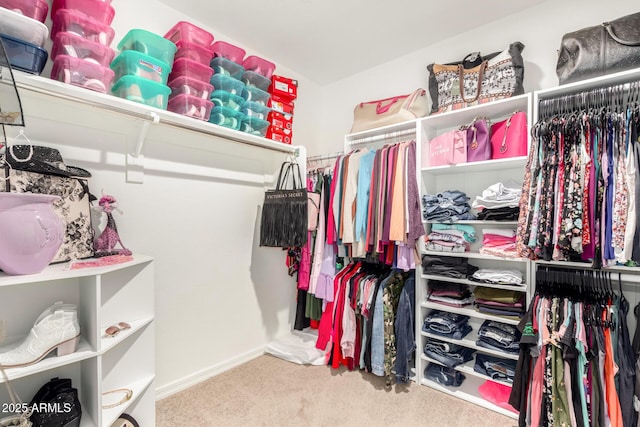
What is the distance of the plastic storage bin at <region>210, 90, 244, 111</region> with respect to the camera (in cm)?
189

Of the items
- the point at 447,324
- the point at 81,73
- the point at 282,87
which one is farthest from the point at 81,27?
the point at 447,324

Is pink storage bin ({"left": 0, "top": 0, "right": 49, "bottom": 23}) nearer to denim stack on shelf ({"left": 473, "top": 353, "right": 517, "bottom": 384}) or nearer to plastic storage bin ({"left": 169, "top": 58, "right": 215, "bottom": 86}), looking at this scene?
plastic storage bin ({"left": 169, "top": 58, "right": 215, "bottom": 86})

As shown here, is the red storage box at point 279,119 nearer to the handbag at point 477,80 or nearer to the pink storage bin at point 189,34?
the pink storage bin at point 189,34

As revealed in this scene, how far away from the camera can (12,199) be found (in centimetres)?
105

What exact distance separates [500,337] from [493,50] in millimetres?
1987

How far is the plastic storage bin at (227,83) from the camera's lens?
6.16ft

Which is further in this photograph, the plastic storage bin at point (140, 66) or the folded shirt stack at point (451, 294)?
the folded shirt stack at point (451, 294)

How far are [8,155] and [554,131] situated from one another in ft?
8.25

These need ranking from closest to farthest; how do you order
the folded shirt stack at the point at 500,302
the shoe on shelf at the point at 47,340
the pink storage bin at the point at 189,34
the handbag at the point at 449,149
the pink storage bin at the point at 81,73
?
the shoe on shelf at the point at 47,340, the pink storage bin at the point at 81,73, the pink storage bin at the point at 189,34, the folded shirt stack at the point at 500,302, the handbag at the point at 449,149

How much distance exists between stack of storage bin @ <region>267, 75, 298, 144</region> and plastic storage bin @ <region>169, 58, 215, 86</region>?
23.5 inches

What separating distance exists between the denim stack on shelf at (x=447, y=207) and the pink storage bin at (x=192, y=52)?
169 centimetres

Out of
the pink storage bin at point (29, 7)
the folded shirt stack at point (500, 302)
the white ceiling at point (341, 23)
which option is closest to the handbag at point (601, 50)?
the white ceiling at point (341, 23)

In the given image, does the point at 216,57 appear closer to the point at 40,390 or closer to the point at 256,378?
the point at 40,390

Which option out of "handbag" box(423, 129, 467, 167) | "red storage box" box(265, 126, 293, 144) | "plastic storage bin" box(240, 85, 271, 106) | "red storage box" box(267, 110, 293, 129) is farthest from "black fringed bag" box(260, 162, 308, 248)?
"handbag" box(423, 129, 467, 167)
